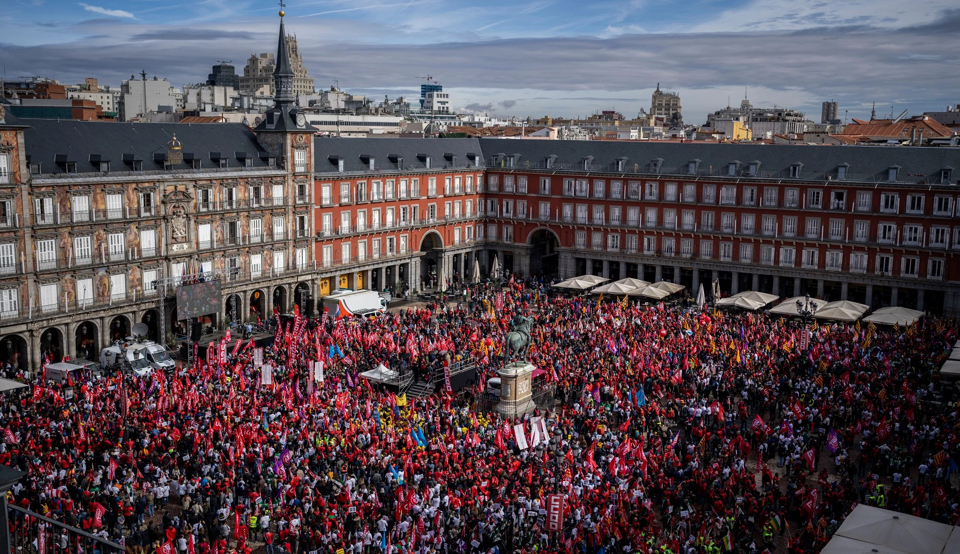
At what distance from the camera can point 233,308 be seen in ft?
208

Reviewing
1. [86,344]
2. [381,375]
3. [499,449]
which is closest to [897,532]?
[499,449]

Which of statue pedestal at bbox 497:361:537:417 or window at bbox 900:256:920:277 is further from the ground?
window at bbox 900:256:920:277

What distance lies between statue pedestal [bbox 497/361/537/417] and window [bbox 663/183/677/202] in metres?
38.9

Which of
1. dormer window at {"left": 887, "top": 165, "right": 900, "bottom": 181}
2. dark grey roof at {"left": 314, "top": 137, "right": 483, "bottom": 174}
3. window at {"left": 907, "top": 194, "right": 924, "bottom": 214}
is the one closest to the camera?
window at {"left": 907, "top": 194, "right": 924, "bottom": 214}

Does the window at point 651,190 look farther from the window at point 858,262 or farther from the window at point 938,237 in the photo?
the window at point 938,237

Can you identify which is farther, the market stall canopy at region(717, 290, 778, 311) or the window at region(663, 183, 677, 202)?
the window at region(663, 183, 677, 202)

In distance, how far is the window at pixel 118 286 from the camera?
56.6 metres

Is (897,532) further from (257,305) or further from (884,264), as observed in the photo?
(257,305)

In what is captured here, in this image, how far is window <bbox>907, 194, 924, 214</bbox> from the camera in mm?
66688

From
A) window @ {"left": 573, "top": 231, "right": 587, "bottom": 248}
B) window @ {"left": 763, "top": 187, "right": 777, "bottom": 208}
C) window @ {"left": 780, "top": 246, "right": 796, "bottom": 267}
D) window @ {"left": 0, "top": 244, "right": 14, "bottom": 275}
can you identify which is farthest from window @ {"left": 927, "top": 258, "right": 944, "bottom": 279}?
window @ {"left": 0, "top": 244, "right": 14, "bottom": 275}

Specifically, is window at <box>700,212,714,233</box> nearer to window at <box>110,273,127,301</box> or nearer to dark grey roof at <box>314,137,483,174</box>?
dark grey roof at <box>314,137,483,174</box>

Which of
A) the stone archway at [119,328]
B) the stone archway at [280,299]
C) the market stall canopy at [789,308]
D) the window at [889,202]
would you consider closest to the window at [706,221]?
the window at [889,202]

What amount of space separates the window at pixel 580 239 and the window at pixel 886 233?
2543 cm

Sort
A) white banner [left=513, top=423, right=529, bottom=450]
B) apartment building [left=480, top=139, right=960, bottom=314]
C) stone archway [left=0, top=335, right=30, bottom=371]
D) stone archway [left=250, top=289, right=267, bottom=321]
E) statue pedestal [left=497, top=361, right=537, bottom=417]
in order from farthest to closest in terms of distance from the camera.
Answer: apartment building [left=480, top=139, right=960, bottom=314] → stone archway [left=250, top=289, right=267, bottom=321] → stone archway [left=0, top=335, right=30, bottom=371] → statue pedestal [left=497, top=361, right=537, bottom=417] → white banner [left=513, top=423, right=529, bottom=450]
